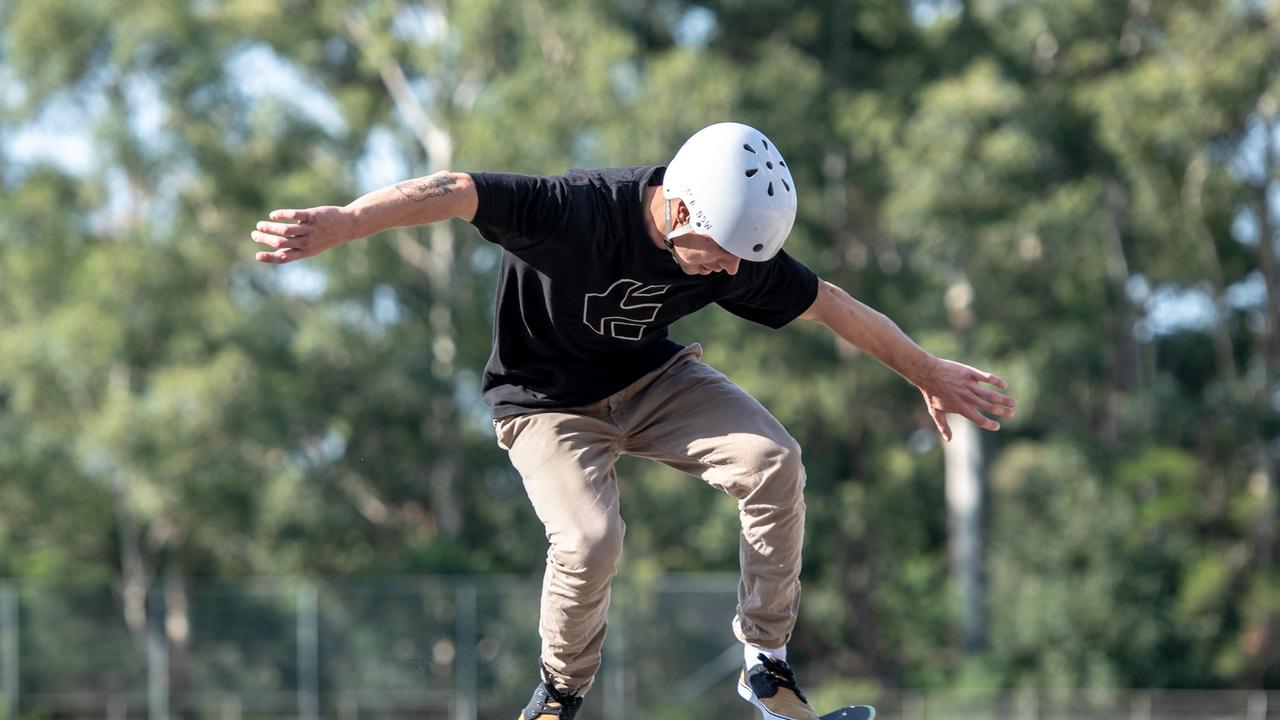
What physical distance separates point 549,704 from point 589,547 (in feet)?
2.68

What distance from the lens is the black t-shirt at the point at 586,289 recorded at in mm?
6301

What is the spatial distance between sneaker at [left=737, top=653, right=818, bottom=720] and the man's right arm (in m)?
2.38

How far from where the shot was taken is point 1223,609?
31891 mm

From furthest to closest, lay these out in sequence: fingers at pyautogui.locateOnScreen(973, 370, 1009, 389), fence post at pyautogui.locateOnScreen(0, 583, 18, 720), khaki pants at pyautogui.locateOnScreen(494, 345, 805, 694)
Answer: fence post at pyautogui.locateOnScreen(0, 583, 18, 720)
fingers at pyautogui.locateOnScreen(973, 370, 1009, 389)
khaki pants at pyautogui.locateOnScreen(494, 345, 805, 694)

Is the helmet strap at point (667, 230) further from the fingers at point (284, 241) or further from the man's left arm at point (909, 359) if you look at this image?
the fingers at point (284, 241)

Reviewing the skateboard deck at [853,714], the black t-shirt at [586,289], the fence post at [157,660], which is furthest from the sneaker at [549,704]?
the fence post at [157,660]

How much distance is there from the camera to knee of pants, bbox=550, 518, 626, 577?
6449 millimetres

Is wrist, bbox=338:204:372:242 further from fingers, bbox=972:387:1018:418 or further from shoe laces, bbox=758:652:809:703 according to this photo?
fingers, bbox=972:387:1018:418

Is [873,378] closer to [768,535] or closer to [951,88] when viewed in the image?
[951,88]

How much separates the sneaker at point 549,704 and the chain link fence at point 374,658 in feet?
61.5

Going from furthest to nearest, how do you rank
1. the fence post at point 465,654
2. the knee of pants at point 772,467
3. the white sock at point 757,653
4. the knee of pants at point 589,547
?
1. the fence post at point 465,654
2. the white sock at point 757,653
3. the knee of pants at point 772,467
4. the knee of pants at point 589,547

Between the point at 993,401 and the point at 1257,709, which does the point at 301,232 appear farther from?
the point at 1257,709

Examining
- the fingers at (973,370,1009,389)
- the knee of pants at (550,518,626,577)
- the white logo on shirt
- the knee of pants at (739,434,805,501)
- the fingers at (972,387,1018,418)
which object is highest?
the white logo on shirt

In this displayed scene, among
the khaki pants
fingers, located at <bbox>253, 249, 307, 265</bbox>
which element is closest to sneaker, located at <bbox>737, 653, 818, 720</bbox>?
the khaki pants
